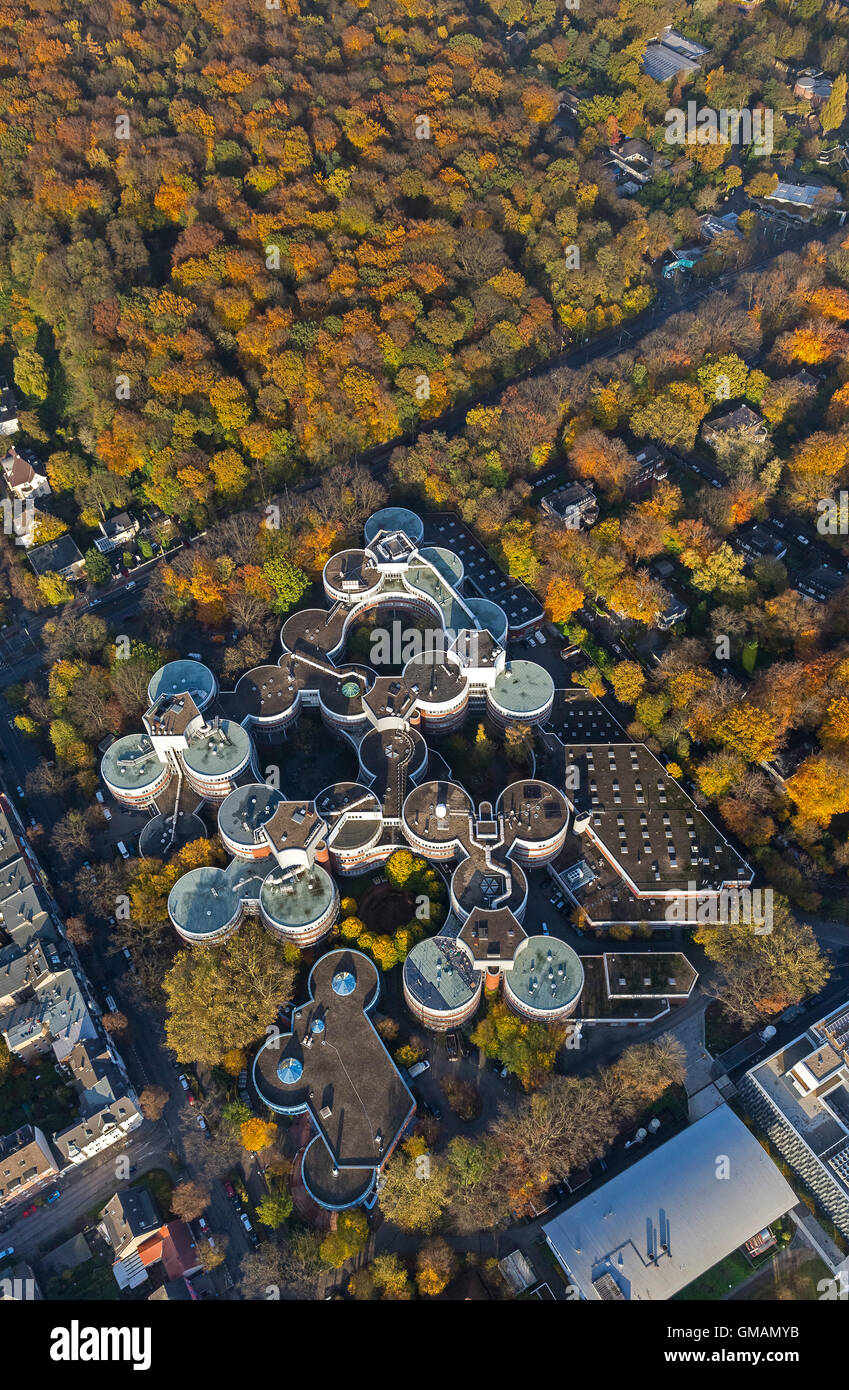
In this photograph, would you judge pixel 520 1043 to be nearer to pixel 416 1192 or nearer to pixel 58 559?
pixel 416 1192

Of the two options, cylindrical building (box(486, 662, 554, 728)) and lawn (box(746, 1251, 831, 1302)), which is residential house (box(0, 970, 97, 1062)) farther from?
lawn (box(746, 1251, 831, 1302))

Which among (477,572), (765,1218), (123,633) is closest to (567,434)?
(477,572)

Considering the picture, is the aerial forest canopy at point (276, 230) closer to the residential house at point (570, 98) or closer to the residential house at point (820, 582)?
the residential house at point (570, 98)

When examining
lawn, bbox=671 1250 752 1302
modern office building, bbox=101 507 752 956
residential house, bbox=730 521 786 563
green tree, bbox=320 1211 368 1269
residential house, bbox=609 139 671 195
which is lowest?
lawn, bbox=671 1250 752 1302

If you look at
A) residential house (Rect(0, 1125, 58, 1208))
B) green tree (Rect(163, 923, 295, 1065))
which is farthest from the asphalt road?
green tree (Rect(163, 923, 295, 1065))

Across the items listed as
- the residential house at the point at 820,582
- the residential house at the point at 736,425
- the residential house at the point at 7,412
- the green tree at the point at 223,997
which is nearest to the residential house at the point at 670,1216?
the green tree at the point at 223,997
